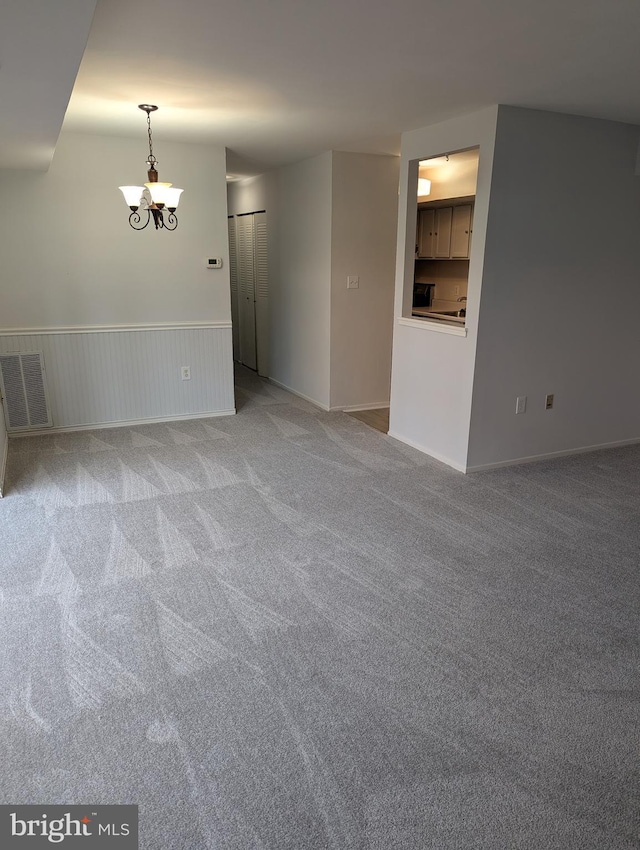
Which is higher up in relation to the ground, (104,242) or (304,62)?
(304,62)

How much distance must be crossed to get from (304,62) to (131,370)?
327 centimetres

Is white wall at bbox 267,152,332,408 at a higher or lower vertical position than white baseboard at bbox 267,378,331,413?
higher

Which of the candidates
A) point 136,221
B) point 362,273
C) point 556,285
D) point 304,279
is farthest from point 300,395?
point 556,285

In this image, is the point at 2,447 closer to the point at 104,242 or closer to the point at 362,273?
the point at 104,242

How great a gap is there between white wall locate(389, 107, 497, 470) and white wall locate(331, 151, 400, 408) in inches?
34.5

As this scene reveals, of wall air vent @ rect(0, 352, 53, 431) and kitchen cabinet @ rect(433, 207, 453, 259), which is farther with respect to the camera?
kitchen cabinet @ rect(433, 207, 453, 259)

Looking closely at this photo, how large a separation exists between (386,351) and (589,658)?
4028 mm

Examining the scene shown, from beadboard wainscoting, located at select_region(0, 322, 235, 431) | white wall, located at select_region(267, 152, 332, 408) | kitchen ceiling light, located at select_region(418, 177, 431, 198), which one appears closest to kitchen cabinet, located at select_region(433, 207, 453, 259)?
kitchen ceiling light, located at select_region(418, 177, 431, 198)

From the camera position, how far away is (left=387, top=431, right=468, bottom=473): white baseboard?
4294mm

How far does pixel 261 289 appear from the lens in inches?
282

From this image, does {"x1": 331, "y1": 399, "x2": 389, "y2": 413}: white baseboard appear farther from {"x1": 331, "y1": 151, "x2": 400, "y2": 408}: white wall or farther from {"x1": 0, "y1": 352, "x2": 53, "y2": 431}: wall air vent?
{"x1": 0, "y1": 352, "x2": 53, "y2": 431}: wall air vent

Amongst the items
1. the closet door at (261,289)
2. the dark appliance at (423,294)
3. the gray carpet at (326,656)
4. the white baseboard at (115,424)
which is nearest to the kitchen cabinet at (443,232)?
the dark appliance at (423,294)

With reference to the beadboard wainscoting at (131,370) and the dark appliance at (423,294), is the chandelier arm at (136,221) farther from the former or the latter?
the dark appliance at (423,294)

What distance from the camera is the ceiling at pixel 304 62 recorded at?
6.75ft
